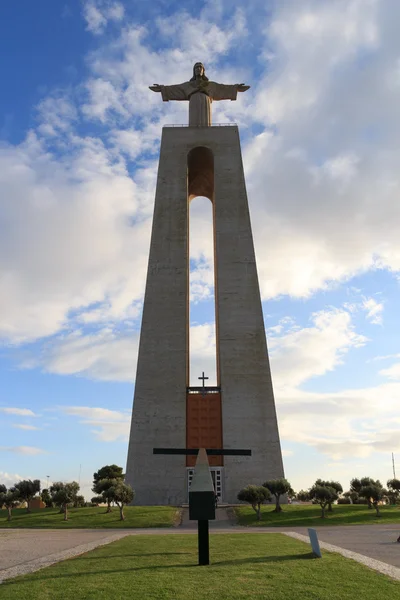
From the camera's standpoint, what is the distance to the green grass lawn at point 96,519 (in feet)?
74.5

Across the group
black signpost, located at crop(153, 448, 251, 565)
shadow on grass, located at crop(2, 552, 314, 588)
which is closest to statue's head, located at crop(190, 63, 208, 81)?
black signpost, located at crop(153, 448, 251, 565)

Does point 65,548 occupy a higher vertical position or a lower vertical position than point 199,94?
lower

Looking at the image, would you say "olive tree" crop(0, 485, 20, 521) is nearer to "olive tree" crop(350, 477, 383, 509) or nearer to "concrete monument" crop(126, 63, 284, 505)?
"concrete monument" crop(126, 63, 284, 505)

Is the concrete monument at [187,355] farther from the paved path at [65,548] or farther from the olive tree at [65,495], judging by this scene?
the paved path at [65,548]

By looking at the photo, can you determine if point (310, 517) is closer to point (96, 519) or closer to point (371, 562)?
point (96, 519)

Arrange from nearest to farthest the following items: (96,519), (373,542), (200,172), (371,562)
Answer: (371,562)
(373,542)
(96,519)
(200,172)

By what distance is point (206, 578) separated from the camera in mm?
8023

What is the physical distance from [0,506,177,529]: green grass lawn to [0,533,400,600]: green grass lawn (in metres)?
11.9

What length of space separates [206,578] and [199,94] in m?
40.4

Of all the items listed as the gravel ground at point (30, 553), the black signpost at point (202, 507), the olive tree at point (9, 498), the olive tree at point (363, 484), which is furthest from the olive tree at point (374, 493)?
the black signpost at point (202, 507)

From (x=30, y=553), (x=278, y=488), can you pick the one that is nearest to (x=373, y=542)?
(x=30, y=553)

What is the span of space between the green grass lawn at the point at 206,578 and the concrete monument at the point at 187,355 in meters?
19.5

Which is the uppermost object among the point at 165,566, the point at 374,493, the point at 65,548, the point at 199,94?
the point at 199,94

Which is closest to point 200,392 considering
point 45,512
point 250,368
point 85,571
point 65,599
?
point 250,368
